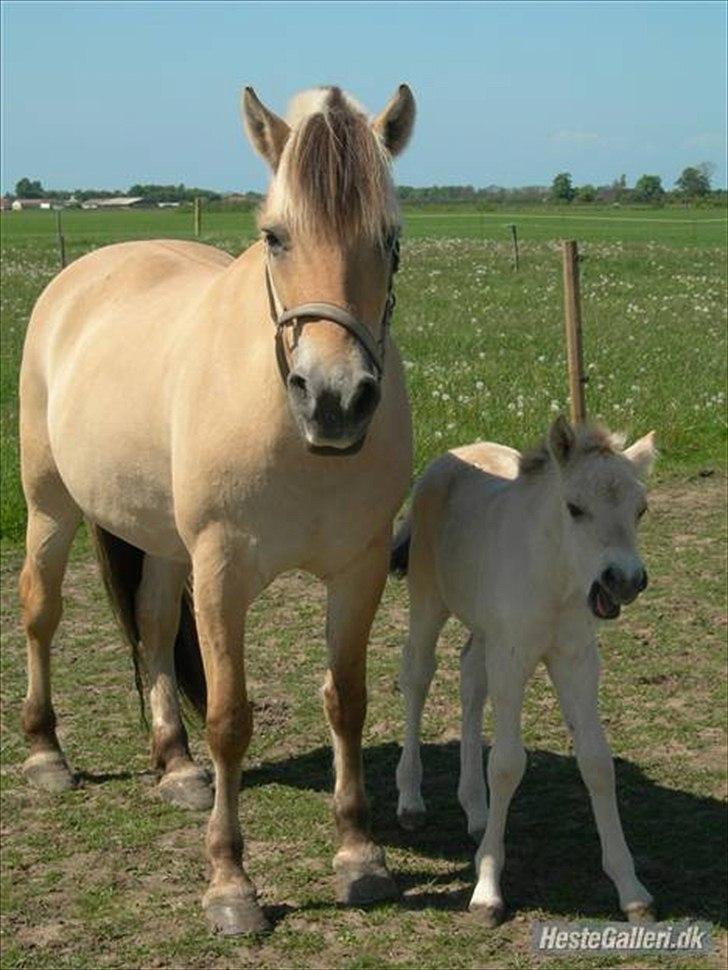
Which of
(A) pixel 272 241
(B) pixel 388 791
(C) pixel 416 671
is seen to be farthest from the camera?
(B) pixel 388 791

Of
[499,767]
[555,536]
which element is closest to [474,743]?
[499,767]

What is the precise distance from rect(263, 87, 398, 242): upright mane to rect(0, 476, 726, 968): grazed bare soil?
2.12 meters

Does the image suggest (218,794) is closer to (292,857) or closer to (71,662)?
(292,857)

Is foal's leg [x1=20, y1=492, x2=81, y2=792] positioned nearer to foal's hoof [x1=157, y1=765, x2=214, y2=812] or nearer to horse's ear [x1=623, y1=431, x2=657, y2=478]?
foal's hoof [x1=157, y1=765, x2=214, y2=812]

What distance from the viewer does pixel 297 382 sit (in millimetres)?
3605

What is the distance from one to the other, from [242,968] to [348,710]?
36.9 inches

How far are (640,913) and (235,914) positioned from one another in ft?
4.03

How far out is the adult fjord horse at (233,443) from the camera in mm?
3732

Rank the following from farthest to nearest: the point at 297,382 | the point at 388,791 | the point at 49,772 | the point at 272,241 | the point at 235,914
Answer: the point at 49,772 < the point at 388,791 < the point at 235,914 < the point at 272,241 < the point at 297,382

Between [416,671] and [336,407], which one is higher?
[336,407]

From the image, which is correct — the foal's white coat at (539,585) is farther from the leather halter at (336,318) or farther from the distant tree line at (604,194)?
the distant tree line at (604,194)

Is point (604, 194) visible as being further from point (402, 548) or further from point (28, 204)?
point (402, 548)

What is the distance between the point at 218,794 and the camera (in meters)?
4.65

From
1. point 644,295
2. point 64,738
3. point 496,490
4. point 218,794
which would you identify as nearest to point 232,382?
point 496,490
